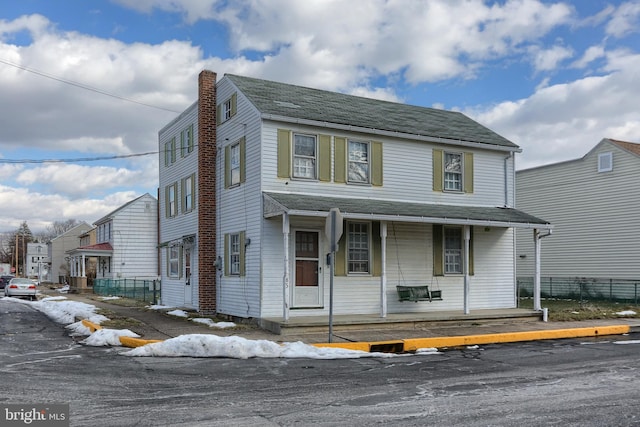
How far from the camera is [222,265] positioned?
1795 cm

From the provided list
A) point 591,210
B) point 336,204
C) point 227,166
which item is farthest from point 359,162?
point 591,210

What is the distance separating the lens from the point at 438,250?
59.3 feet

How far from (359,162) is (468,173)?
405 cm

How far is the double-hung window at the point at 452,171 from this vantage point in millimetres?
18797

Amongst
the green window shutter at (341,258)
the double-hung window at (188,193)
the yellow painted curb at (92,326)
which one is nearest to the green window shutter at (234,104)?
the double-hung window at (188,193)

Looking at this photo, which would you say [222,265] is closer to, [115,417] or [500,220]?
[500,220]

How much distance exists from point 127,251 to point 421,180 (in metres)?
29.0

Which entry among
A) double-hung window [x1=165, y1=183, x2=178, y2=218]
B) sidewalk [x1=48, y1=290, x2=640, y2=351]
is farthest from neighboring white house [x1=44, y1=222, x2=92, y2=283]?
sidewalk [x1=48, y1=290, x2=640, y2=351]

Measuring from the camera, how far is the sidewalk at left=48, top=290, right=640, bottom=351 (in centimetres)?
1300

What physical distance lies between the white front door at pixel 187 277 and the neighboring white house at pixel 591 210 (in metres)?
18.2

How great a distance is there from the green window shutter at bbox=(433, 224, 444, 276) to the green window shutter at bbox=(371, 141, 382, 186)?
92.1 inches

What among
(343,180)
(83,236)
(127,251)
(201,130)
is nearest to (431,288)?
(343,180)

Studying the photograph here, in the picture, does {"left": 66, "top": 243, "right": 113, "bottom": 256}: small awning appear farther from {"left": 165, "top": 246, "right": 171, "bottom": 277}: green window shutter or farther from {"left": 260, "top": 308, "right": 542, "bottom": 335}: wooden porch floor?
{"left": 260, "top": 308, "right": 542, "bottom": 335}: wooden porch floor

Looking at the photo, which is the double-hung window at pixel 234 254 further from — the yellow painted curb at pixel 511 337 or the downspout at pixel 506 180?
the downspout at pixel 506 180
